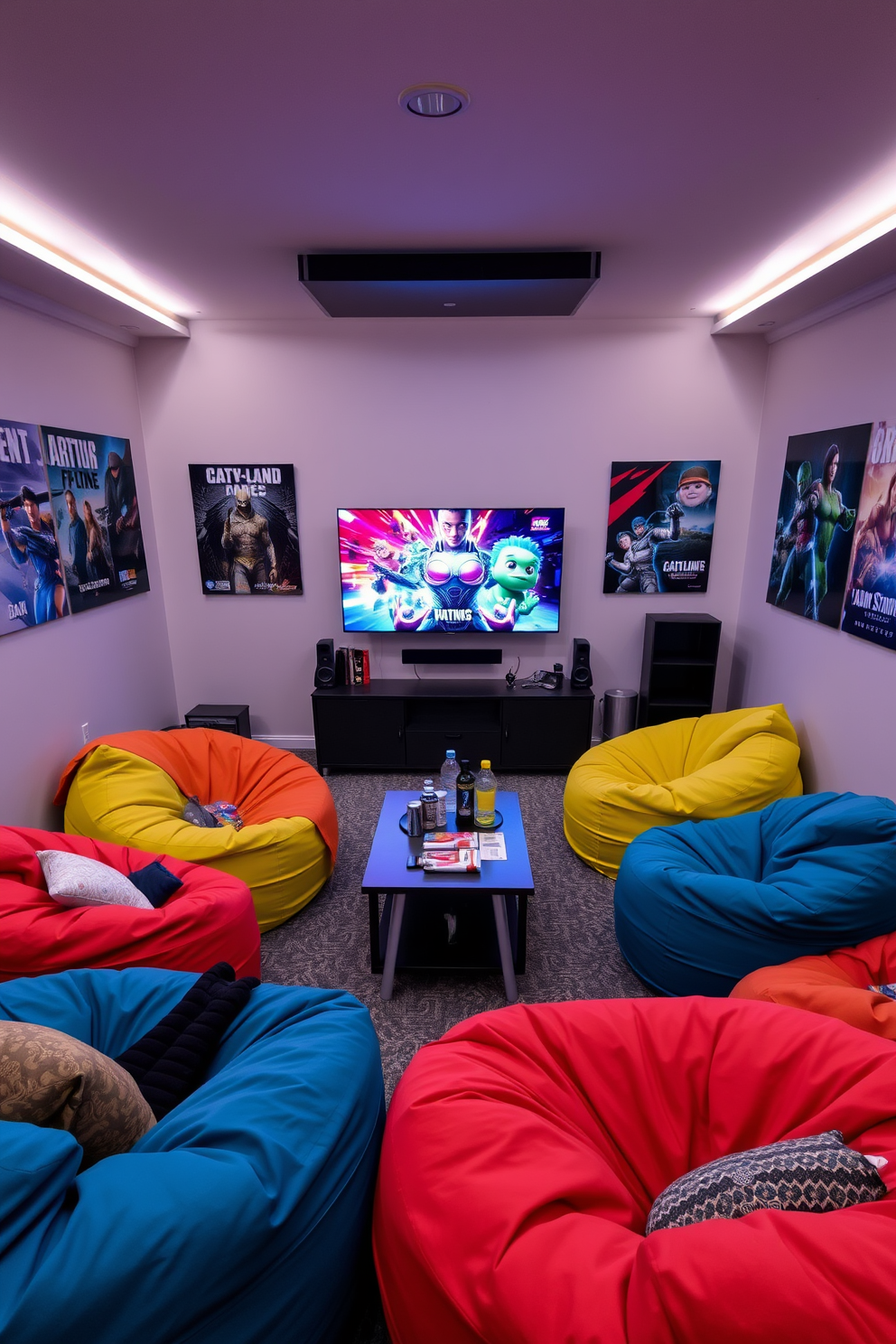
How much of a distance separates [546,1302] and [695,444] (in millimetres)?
4451

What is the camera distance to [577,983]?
260 centimetres

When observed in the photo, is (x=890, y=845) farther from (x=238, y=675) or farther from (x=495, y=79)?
(x=238, y=675)

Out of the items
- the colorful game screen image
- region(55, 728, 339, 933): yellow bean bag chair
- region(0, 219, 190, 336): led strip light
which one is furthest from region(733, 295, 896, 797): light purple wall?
region(0, 219, 190, 336): led strip light

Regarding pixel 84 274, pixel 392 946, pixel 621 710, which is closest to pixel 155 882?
pixel 392 946

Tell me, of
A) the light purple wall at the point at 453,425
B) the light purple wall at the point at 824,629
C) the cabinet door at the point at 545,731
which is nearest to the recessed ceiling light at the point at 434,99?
the light purple wall at the point at 824,629

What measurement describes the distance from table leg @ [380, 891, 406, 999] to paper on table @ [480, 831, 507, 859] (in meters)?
0.30

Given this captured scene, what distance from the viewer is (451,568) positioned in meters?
4.46

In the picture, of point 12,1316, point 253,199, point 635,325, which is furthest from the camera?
point 635,325

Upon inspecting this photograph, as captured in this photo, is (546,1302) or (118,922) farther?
(118,922)

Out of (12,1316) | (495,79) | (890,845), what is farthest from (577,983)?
(495,79)

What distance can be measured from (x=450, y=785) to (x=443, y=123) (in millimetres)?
2590

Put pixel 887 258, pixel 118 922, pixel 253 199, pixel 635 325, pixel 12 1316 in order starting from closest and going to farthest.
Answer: pixel 12 1316 < pixel 118 922 < pixel 253 199 < pixel 887 258 < pixel 635 325

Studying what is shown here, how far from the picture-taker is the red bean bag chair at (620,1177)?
2.93ft

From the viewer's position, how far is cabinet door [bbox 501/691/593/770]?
14.3 ft
